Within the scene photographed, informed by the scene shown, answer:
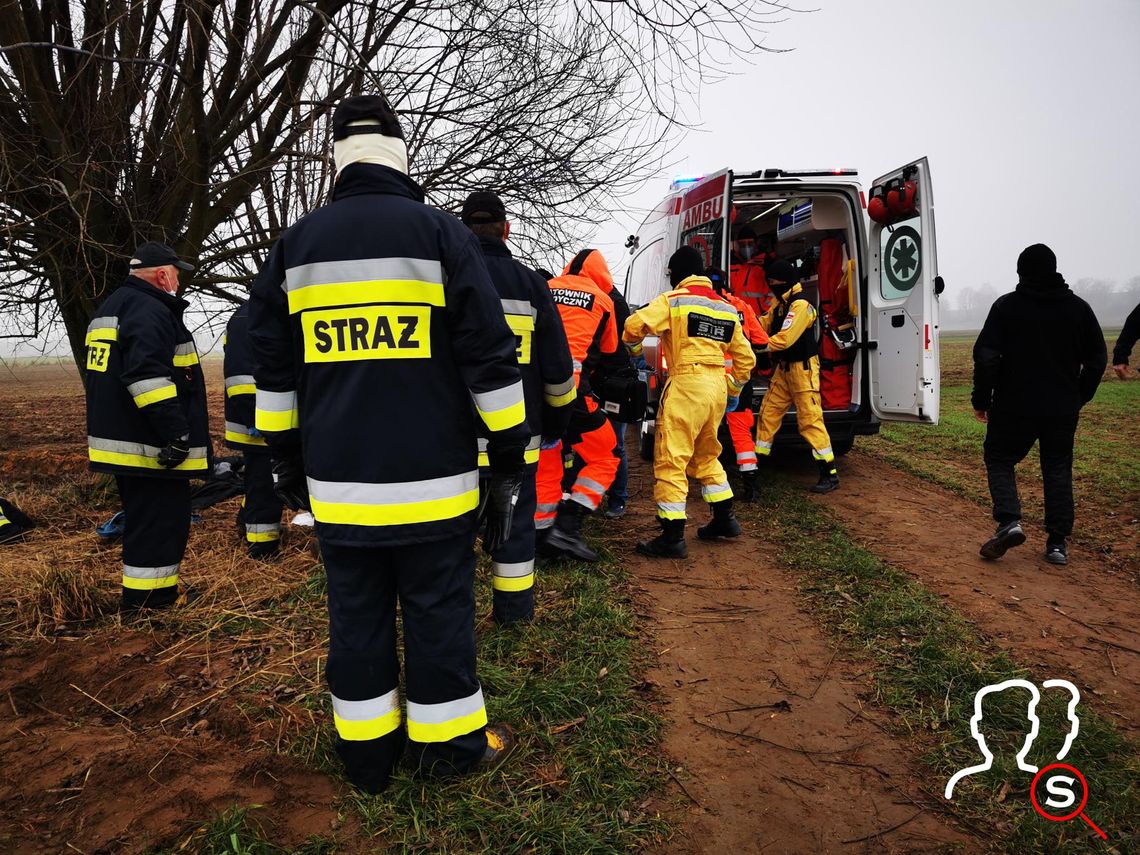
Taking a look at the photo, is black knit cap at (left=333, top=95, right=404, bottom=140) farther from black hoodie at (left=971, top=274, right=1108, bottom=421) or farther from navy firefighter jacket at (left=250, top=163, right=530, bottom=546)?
black hoodie at (left=971, top=274, right=1108, bottom=421)

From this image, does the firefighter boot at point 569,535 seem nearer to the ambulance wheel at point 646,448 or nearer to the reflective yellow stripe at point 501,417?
the reflective yellow stripe at point 501,417

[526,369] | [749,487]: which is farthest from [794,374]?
[526,369]

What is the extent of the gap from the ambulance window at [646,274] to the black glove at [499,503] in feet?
17.4

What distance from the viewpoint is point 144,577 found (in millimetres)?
3479

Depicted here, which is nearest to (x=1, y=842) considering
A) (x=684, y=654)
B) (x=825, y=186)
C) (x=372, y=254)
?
(x=372, y=254)

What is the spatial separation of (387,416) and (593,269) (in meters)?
2.63

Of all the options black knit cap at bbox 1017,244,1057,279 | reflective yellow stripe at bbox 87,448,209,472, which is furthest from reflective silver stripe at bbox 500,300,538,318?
black knit cap at bbox 1017,244,1057,279

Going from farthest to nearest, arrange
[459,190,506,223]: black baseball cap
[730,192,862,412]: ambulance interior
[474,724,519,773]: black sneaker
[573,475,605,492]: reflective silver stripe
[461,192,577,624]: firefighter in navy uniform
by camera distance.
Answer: [730,192,862,412]: ambulance interior → [573,475,605,492]: reflective silver stripe → [459,190,506,223]: black baseball cap → [461,192,577,624]: firefighter in navy uniform → [474,724,519,773]: black sneaker

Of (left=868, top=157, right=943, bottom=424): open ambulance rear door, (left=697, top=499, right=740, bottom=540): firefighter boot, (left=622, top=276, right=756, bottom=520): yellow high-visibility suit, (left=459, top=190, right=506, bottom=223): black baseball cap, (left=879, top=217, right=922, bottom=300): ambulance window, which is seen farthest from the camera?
(left=879, top=217, right=922, bottom=300): ambulance window

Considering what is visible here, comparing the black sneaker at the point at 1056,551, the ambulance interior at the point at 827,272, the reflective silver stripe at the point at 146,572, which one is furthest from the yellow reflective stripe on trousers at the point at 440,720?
the ambulance interior at the point at 827,272

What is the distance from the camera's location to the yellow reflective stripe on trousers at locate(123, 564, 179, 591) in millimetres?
3469

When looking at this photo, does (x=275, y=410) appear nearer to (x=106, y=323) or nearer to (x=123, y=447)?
(x=123, y=447)

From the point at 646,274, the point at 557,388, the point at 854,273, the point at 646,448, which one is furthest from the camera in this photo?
the point at 646,274

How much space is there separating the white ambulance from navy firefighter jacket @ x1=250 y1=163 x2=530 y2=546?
387 centimetres
